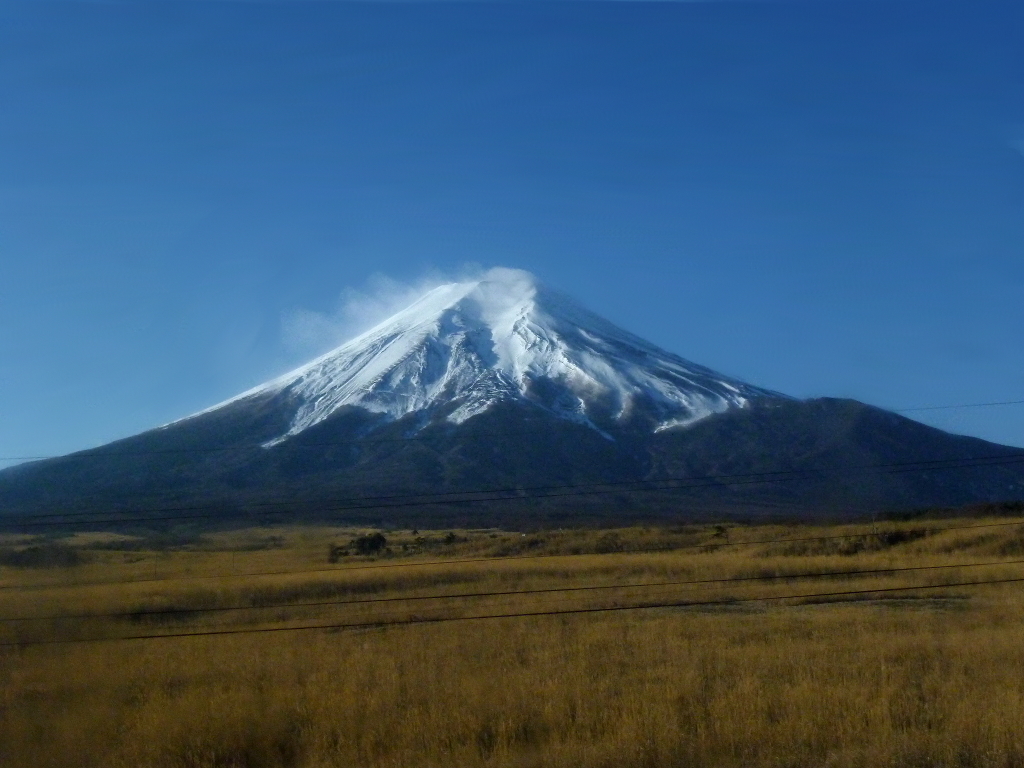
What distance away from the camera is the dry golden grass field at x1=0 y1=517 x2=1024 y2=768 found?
1040 centimetres

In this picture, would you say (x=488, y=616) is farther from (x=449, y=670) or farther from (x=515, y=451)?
(x=515, y=451)

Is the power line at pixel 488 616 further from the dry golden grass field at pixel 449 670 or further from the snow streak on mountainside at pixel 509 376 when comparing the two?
the snow streak on mountainside at pixel 509 376

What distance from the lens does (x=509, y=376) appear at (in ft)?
429

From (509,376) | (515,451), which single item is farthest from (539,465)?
(509,376)

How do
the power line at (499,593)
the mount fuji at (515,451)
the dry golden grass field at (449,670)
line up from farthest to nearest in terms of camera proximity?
the mount fuji at (515,451) → the power line at (499,593) → the dry golden grass field at (449,670)

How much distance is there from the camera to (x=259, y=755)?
35.5ft

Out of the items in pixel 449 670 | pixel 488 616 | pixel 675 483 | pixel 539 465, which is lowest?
pixel 488 616

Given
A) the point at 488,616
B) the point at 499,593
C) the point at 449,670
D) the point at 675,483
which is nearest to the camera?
the point at 449,670

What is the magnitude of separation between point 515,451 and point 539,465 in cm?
586

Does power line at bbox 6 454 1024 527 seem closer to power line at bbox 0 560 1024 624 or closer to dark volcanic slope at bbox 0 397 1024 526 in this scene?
dark volcanic slope at bbox 0 397 1024 526

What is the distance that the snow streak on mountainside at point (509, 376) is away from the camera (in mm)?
109438

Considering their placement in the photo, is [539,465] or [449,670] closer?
[449,670]

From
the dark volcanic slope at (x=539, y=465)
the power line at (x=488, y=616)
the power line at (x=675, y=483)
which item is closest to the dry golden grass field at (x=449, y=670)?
the power line at (x=488, y=616)

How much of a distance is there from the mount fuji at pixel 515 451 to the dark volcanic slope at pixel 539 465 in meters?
0.27
